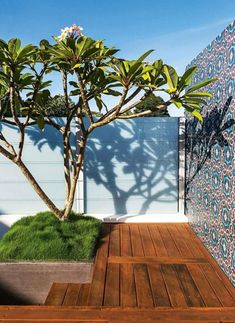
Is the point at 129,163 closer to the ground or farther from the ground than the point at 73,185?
farther from the ground

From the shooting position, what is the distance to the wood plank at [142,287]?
2.62 m

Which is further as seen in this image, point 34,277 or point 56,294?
point 34,277

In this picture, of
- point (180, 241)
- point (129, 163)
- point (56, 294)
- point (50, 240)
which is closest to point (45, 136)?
point (129, 163)

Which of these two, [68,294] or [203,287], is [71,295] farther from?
[203,287]

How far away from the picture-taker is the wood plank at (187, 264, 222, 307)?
2.63 meters

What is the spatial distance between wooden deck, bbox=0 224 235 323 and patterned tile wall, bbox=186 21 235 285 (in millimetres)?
274

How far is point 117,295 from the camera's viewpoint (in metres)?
2.75

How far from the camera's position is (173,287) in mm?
2883

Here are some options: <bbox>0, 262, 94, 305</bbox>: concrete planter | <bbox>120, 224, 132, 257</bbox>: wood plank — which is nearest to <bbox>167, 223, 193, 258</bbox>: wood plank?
<bbox>120, 224, 132, 257</bbox>: wood plank

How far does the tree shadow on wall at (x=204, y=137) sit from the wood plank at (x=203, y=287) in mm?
1398

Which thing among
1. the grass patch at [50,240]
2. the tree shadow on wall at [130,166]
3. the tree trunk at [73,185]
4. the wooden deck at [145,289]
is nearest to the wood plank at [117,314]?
the wooden deck at [145,289]

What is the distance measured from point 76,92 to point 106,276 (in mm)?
2374

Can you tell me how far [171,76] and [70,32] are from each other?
1.22 metres

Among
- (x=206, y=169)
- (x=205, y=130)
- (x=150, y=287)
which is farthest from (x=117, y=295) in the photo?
(x=205, y=130)
